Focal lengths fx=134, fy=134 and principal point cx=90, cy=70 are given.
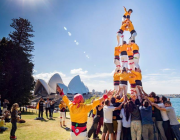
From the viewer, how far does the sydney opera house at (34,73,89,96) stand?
42781 mm

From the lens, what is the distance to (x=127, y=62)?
7.11 meters

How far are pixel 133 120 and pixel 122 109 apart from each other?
0.47m

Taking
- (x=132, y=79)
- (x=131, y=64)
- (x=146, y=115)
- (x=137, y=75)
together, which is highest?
(x=131, y=64)

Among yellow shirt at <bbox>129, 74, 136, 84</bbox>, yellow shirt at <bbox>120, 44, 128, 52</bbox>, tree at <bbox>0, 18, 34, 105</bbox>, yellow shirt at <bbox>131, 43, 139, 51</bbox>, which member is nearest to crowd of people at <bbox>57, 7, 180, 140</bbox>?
yellow shirt at <bbox>129, 74, 136, 84</bbox>

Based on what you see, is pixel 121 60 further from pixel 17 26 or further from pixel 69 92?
pixel 69 92

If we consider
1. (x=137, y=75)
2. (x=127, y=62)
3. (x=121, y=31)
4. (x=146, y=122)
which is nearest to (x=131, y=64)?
(x=127, y=62)

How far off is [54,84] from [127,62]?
43.5 metres

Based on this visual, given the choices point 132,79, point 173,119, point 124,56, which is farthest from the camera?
point 124,56

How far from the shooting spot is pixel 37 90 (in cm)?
4481

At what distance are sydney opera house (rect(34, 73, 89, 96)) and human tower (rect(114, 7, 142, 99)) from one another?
126 ft

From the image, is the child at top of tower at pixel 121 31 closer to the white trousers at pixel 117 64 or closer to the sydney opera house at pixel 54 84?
the white trousers at pixel 117 64

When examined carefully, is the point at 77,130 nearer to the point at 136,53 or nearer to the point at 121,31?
the point at 136,53

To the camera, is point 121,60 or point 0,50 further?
point 0,50

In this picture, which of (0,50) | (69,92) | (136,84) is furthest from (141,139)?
(69,92)
